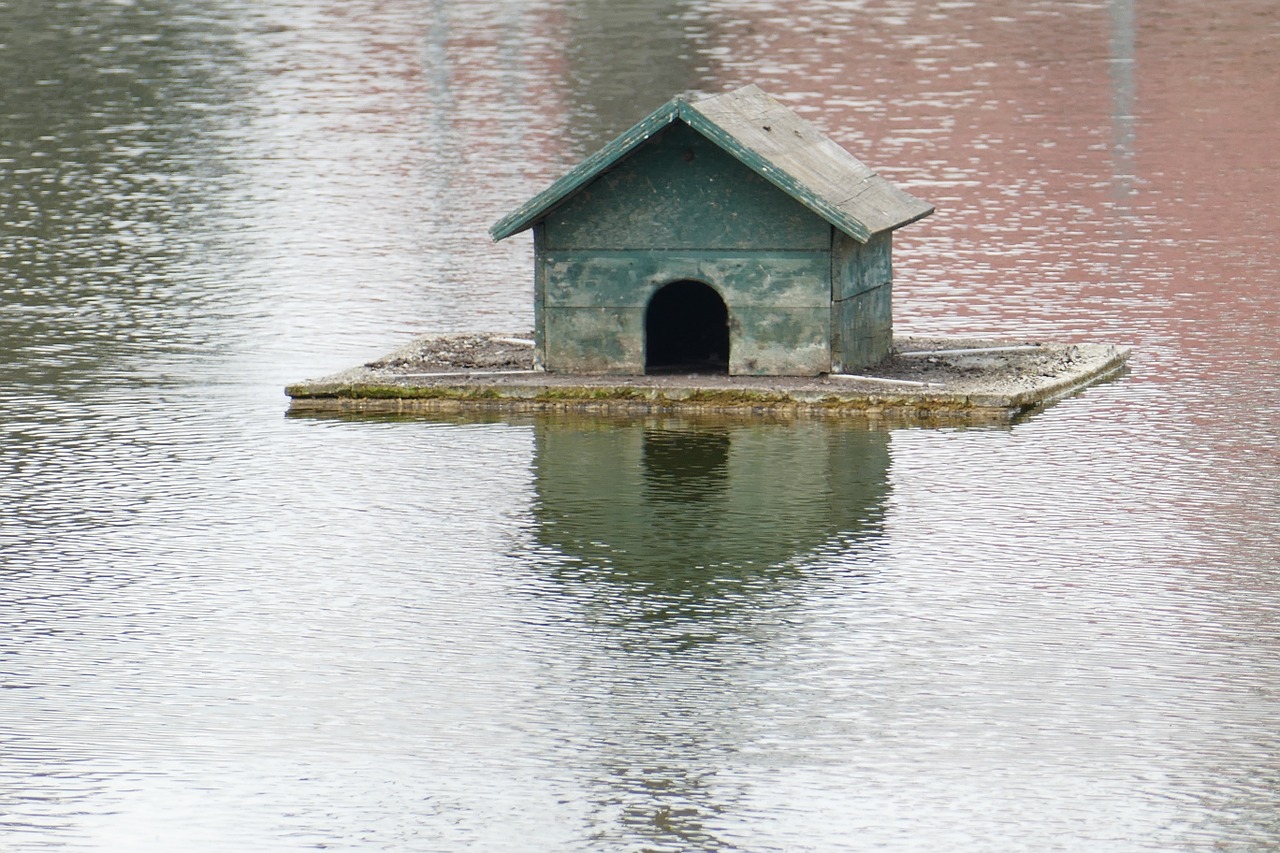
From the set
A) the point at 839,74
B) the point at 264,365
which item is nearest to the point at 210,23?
the point at 839,74

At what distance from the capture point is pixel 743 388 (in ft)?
65.0

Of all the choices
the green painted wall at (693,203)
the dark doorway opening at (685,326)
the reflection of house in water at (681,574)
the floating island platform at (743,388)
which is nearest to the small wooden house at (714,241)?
the green painted wall at (693,203)

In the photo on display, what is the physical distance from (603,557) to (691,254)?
A: 5419mm

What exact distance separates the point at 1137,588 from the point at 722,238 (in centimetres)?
674

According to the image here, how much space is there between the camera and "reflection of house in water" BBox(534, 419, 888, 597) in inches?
591

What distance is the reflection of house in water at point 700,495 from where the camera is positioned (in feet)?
49.3

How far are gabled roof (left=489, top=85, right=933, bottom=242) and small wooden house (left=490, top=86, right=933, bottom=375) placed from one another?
19mm

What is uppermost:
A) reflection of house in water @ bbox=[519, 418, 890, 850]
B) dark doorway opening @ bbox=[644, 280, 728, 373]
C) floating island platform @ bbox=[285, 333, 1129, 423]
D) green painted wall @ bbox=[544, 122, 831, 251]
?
green painted wall @ bbox=[544, 122, 831, 251]

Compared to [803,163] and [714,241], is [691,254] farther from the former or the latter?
[803,163]

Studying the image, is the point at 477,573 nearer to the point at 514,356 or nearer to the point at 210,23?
the point at 514,356

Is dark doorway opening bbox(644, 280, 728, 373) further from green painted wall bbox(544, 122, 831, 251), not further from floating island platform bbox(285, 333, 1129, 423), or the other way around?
green painted wall bbox(544, 122, 831, 251)

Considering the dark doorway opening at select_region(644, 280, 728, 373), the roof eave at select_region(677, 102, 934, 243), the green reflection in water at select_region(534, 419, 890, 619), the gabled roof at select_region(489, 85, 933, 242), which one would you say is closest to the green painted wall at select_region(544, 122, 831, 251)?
the gabled roof at select_region(489, 85, 933, 242)

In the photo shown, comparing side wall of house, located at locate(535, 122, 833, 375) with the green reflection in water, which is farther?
side wall of house, located at locate(535, 122, 833, 375)

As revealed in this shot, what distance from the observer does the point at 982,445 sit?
18.4 meters
